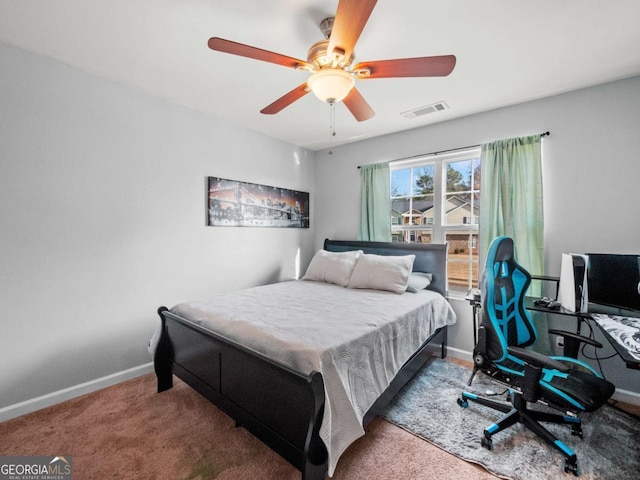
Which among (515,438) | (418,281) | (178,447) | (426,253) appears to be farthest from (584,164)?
(178,447)

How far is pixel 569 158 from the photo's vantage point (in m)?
2.47

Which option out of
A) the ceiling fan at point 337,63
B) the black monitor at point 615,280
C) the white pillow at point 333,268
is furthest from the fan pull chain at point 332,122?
the black monitor at point 615,280

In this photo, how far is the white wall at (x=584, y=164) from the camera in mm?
2232

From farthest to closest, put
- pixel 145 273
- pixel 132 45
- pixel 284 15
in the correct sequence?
pixel 145 273
pixel 132 45
pixel 284 15

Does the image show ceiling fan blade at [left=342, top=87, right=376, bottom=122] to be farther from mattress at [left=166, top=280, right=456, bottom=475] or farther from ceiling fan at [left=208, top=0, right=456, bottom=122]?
mattress at [left=166, top=280, right=456, bottom=475]

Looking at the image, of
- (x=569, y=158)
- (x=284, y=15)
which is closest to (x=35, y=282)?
(x=284, y=15)

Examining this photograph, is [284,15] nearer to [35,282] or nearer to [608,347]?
[35,282]

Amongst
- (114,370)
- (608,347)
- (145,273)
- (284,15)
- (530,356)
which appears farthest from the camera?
(145,273)

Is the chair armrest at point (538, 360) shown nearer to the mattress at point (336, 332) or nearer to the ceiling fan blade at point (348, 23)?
the mattress at point (336, 332)

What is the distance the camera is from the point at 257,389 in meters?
1.55

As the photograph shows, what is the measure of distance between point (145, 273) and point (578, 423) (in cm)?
348

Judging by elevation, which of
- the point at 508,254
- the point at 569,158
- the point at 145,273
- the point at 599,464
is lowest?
the point at 599,464

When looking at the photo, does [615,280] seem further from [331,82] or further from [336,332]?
[331,82]

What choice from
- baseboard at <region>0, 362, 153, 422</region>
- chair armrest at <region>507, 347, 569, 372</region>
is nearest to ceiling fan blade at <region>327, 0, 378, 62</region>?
chair armrest at <region>507, 347, 569, 372</region>
